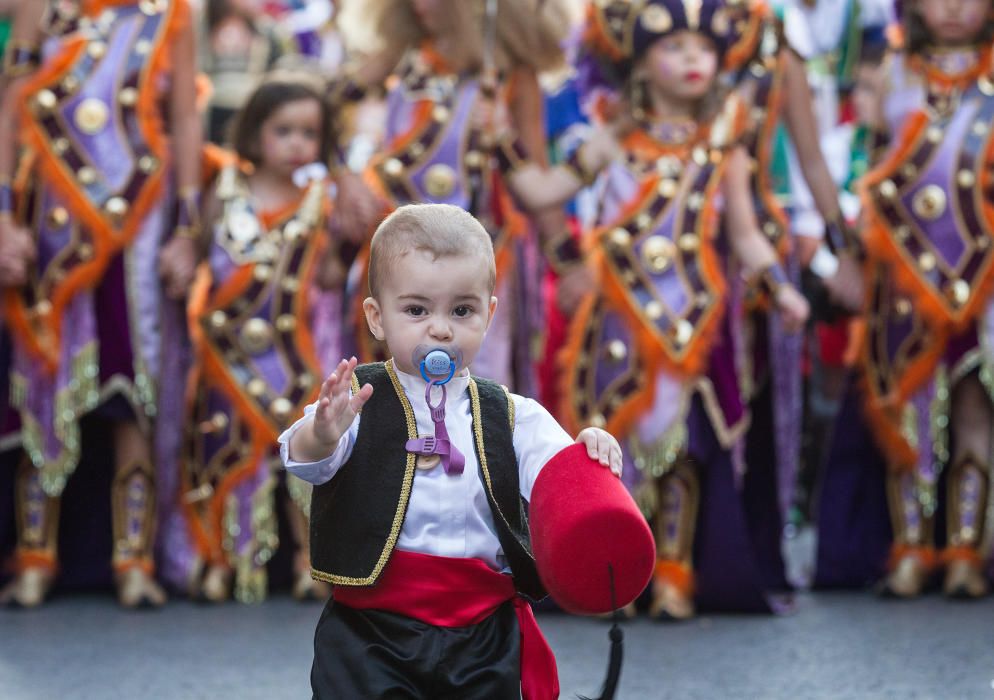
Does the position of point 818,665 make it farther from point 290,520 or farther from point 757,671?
point 290,520

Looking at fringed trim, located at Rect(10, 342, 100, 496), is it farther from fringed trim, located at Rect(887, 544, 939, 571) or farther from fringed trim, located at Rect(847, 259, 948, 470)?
fringed trim, located at Rect(887, 544, 939, 571)

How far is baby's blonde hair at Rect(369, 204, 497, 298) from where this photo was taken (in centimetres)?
238

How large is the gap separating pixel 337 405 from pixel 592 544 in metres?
0.41

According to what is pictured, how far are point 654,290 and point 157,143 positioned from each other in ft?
4.91

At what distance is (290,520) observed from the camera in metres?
4.96

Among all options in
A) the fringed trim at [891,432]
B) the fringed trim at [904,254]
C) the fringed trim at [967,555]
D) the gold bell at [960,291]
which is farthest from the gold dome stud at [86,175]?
the fringed trim at [967,555]

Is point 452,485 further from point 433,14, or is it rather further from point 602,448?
point 433,14

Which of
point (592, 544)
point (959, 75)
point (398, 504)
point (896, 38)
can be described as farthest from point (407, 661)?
point (896, 38)

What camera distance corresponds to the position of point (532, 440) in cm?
253

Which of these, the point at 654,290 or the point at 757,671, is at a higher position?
the point at 654,290

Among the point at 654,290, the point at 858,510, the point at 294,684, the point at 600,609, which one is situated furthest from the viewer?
the point at 858,510

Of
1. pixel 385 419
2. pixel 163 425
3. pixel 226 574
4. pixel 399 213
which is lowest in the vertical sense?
pixel 226 574

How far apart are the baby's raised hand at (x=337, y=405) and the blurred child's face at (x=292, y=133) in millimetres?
2565

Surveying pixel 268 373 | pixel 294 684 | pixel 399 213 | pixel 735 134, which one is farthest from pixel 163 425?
pixel 399 213
